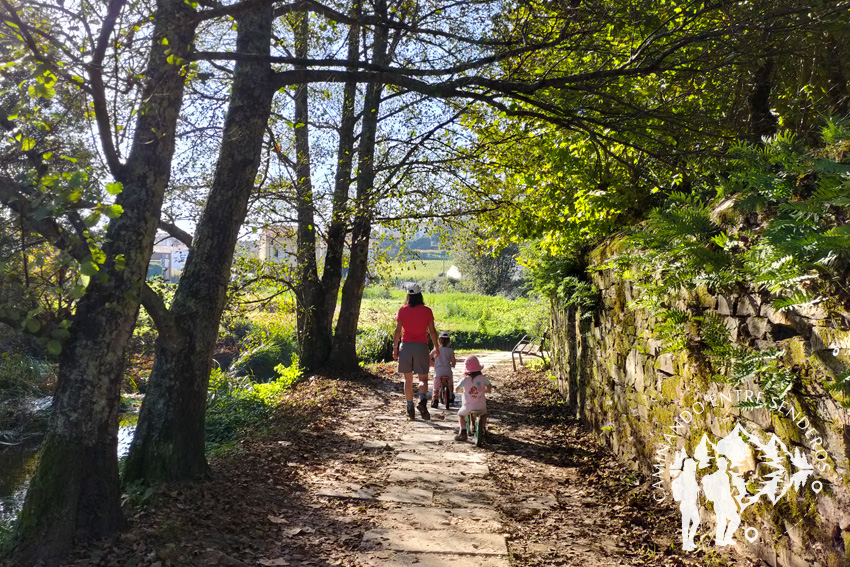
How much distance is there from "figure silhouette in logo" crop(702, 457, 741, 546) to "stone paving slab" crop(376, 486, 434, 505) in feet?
7.80

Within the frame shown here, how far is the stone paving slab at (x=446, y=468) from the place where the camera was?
646 cm

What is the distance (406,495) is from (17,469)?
7702mm

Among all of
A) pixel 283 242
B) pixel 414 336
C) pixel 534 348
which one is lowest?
pixel 534 348

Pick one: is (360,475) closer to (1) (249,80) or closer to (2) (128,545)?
(2) (128,545)

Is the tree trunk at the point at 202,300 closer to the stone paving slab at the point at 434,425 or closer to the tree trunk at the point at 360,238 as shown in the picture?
the stone paving slab at the point at 434,425

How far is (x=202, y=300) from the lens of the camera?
559 centimetres

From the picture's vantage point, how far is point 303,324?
12539 mm

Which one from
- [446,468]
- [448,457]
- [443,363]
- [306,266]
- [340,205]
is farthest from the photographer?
[306,266]

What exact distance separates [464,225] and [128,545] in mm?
9595

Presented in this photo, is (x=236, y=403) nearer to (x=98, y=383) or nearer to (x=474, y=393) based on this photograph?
(x=474, y=393)

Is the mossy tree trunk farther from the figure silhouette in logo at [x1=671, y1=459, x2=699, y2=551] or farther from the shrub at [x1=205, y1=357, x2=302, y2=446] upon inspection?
the figure silhouette in logo at [x1=671, y1=459, x2=699, y2=551]

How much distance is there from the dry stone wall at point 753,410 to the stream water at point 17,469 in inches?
229

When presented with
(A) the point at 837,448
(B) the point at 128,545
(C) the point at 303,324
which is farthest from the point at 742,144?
(C) the point at 303,324

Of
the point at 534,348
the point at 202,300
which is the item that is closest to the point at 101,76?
the point at 202,300
